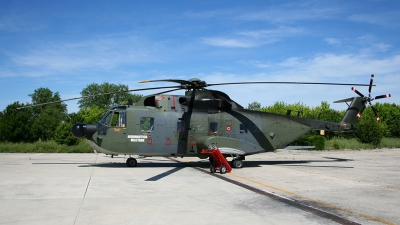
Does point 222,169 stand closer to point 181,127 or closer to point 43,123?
point 181,127

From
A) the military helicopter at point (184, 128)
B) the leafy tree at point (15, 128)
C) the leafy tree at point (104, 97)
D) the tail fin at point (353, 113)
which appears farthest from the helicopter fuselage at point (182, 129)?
the leafy tree at point (104, 97)

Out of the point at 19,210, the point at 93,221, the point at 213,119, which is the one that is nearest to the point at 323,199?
the point at 93,221

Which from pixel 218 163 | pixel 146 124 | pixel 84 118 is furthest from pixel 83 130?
pixel 84 118

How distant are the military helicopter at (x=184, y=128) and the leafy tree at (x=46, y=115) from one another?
1464 inches

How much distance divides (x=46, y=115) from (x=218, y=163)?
4765 cm

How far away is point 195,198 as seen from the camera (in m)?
8.88

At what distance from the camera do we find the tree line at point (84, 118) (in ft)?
124

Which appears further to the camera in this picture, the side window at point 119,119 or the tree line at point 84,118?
the tree line at point 84,118

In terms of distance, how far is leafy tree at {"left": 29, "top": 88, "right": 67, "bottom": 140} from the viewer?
4871cm

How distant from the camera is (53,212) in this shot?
7168 millimetres

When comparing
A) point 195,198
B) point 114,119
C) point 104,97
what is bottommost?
point 195,198

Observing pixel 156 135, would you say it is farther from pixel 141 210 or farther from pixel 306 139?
pixel 306 139

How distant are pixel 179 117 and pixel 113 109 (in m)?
3.03

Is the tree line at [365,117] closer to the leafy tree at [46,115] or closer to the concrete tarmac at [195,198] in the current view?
the concrete tarmac at [195,198]
